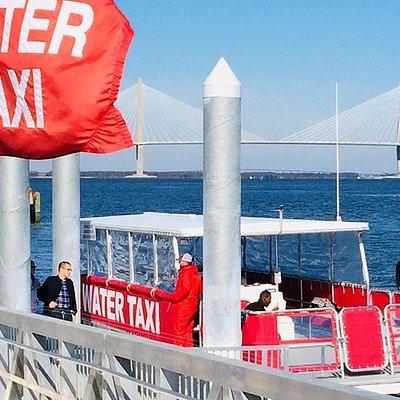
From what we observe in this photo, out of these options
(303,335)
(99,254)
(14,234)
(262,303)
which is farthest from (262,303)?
(99,254)

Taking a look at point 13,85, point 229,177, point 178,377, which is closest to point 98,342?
point 178,377

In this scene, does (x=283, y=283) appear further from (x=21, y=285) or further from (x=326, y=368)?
(x=21, y=285)

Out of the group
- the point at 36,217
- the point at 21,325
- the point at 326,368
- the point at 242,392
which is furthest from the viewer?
the point at 36,217

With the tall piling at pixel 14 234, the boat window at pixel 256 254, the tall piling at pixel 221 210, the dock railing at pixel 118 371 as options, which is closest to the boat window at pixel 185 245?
the boat window at pixel 256 254

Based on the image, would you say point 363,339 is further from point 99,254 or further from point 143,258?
point 99,254

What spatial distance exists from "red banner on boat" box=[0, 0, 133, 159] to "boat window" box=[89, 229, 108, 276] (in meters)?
8.32

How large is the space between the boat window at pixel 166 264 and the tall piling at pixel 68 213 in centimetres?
143

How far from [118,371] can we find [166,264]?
6.89 m

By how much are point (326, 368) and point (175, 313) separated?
6.54 feet

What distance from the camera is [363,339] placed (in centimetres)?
1245

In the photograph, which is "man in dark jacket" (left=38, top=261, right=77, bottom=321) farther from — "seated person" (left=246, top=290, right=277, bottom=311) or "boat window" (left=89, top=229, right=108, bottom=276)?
"seated person" (left=246, top=290, right=277, bottom=311)

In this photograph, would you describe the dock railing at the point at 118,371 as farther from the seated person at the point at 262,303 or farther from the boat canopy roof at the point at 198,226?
the boat canopy roof at the point at 198,226

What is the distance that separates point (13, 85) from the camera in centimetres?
805

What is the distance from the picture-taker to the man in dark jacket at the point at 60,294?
1402 cm
